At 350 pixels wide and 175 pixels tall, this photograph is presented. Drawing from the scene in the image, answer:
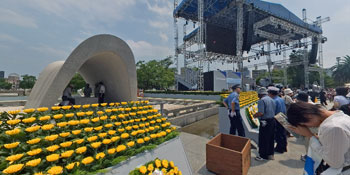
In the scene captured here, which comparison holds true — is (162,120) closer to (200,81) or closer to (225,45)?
(200,81)

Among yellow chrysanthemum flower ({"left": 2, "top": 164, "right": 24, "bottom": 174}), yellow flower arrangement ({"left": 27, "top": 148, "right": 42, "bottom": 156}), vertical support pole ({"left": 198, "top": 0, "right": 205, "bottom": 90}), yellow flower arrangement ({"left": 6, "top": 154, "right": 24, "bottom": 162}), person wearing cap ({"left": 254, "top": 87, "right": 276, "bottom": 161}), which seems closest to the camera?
yellow chrysanthemum flower ({"left": 2, "top": 164, "right": 24, "bottom": 174})

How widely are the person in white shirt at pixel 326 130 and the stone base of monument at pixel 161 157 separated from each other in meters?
1.84

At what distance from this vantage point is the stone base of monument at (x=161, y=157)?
5.97 feet

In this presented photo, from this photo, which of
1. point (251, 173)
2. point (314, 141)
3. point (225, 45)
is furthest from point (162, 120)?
point (225, 45)

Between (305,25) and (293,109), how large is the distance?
3860 centimetres

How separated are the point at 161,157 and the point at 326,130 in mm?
2099

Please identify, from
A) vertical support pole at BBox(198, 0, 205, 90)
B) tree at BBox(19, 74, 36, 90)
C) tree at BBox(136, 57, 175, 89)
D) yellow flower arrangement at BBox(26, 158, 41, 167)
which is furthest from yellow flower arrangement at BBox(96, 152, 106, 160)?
tree at BBox(19, 74, 36, 90)

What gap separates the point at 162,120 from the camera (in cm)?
334

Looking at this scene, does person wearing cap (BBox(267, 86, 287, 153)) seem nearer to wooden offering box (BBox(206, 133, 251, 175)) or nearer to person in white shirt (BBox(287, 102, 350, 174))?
wooden offering box (BBox(206, 133, 251, 175))

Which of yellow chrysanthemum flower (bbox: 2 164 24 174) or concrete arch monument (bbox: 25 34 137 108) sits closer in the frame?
yellow chrysanthemum flower (bbox: 2 164 24 174)

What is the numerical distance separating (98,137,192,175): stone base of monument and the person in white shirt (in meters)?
1.84

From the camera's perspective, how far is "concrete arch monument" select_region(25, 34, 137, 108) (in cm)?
584

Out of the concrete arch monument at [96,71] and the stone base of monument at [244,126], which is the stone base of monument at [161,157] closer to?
the stone base of monument at [244,126]

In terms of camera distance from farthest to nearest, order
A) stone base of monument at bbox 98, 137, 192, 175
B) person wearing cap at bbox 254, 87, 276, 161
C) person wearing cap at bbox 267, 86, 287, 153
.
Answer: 1. person wearing cap at bbox 267, 86, 287, 153
2. person wearing cap at bbox 254, 87, 276, 161
3. stone base of monument at bbox 98, 137, 192, 175
